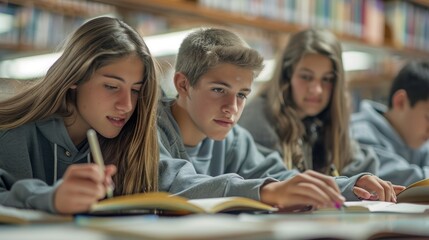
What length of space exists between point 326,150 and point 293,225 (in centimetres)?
120

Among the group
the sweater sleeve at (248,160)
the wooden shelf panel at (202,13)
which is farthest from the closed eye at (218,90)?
the wooden shelf panel at (202,13)

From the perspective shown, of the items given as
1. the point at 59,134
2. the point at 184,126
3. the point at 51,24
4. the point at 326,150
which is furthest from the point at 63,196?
the point at 51,24

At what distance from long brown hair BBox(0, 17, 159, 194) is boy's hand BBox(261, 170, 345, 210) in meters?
0.32

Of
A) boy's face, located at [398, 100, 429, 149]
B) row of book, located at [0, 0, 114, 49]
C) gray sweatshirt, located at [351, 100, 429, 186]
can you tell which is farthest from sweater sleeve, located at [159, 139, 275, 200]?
row of book, located at [0, 0, 114, 49]

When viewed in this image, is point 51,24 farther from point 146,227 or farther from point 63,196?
point 146,227

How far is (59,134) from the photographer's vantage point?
1.10 meters

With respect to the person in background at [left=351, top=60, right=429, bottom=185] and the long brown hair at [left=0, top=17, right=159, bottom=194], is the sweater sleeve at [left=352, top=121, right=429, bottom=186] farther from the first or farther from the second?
the long brown hair at [left=0, top=17, right=159, bottom=194]

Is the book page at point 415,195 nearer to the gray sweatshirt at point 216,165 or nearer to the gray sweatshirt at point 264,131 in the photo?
the gray sweatshirt at point 216,165

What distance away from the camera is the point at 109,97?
1.09 m

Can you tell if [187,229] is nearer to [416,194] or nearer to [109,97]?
[109,97]

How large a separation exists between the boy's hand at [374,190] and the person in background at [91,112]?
→ 0.40 metres

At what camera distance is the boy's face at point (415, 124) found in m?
2.03

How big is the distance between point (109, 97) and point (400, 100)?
1.32 m

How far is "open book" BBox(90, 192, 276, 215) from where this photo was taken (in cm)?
76
